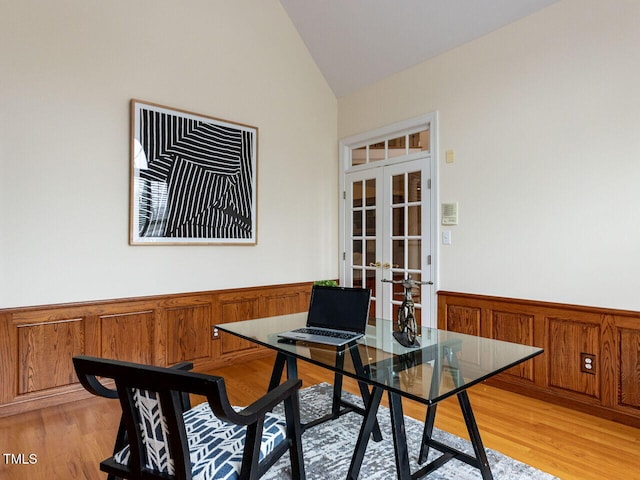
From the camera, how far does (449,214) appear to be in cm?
355

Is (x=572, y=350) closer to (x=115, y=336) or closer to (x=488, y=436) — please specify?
(x=488, y=436)

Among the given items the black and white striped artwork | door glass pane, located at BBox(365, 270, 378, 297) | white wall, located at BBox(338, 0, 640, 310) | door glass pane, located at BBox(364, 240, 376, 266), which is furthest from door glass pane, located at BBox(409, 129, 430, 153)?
the black and white striped artwork

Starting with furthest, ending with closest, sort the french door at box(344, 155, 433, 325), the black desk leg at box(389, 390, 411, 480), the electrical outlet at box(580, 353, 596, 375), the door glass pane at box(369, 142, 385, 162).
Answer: the door glass pane at box(369, 142, 385, 162) < the french door at box(344, 155, 433, 325) < the electrical outlet at box(580, 353, 596, 375) < the black desk leg at box(389, 390, 411, 480)

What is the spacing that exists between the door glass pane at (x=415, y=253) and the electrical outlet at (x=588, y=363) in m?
1.46

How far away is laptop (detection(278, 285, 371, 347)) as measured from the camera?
2038 mm

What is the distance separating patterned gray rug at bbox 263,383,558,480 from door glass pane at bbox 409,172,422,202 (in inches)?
77.6

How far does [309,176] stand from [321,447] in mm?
2844

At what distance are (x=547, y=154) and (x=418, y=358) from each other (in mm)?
2061

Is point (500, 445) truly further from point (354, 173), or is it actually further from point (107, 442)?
point (354, 173)

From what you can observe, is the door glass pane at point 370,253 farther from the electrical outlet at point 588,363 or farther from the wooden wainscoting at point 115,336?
the electrical outlet at point 588,363

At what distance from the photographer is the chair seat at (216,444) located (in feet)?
4.41

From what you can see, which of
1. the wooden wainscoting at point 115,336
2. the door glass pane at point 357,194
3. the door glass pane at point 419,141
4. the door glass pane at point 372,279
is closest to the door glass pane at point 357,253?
the door glass pane at point 372,279

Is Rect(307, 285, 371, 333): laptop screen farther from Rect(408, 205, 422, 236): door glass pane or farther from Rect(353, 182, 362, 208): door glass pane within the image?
Rect(353, 182, 362, 208): door glass pane

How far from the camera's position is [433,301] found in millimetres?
3689
